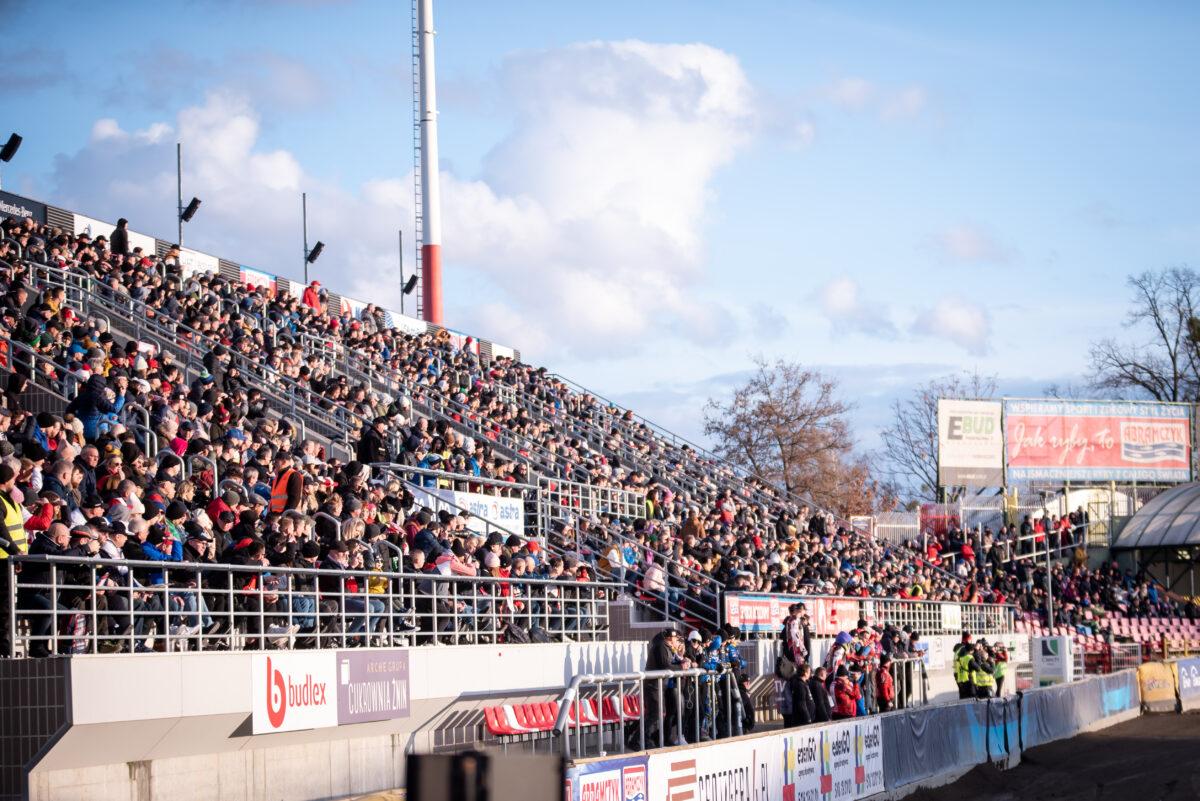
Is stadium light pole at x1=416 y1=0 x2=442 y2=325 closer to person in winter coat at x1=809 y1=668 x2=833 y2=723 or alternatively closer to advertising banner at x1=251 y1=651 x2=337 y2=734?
person in winter coat at x1=809 y1=668 x2=833 y2=723

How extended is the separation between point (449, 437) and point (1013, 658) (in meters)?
16.9

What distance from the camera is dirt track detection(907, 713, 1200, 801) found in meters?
20.6

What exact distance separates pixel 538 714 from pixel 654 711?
9.70ft

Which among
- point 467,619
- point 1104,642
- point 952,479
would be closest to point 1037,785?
point 467,619

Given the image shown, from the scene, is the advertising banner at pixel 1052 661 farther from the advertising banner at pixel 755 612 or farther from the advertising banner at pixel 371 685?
the advertising banner at pixel 371 685

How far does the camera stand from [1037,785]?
21812 millimetres

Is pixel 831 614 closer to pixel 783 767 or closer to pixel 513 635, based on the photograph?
pixel 513 635

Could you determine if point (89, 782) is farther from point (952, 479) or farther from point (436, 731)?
point (952, 479)

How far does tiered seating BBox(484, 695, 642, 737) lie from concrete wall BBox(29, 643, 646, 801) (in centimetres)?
98

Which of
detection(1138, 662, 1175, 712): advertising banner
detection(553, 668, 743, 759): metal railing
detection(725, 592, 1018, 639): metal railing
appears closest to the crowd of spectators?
detection(725, 592, 1018, 639): metal railing

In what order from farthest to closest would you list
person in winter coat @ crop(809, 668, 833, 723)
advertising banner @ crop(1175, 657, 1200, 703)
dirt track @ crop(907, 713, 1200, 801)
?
advertising banner @ crop(1175, 657, 1200, 703)
person in winter coat @ crop(809, 668, 833, 723)
dirt track @ crop(907, 713, 1200, 801)

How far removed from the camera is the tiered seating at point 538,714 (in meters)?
17.2

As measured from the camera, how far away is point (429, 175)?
49406 millimetres

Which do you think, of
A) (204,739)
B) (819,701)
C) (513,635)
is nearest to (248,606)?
(204,739)
